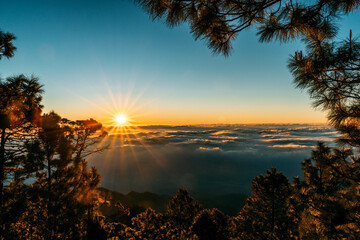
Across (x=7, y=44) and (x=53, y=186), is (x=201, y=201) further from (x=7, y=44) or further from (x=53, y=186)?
(x=7, y=44)

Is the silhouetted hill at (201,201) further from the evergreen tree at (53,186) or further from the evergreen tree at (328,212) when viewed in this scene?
the evergreen tree at (328,212)

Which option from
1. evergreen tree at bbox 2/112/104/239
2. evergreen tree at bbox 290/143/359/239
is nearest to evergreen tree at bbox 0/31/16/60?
evergreen tree at bbox 2/112/104/239

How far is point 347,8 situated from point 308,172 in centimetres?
1224

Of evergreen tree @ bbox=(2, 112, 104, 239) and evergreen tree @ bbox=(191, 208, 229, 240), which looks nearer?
evergreen tree @ bbox=(2, 112, 104, 239)

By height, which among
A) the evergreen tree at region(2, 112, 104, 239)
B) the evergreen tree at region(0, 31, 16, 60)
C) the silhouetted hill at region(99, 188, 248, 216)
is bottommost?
the silhouetted hill at region(99, 188, 248, 216)

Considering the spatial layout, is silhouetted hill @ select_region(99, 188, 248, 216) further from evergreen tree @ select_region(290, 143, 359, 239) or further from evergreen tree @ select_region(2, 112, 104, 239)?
evergreen tree @ select_region(290, 143, 359, 239)

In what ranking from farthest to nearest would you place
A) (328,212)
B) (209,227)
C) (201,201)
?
(201,201)
(209,227)
(328,212)

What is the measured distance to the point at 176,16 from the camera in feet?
11.5

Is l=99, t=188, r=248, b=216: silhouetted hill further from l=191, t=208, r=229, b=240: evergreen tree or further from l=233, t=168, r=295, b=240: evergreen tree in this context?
l=233, t=168, r=295, b=240: evergreen tree

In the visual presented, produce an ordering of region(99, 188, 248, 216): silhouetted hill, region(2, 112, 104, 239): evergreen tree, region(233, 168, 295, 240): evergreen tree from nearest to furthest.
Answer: region(2, 112, 104, 239): evergreen tree
region(233, 168, 295, 240): evergreen tree
region(99, 188, 248, 216): silhouetted hill

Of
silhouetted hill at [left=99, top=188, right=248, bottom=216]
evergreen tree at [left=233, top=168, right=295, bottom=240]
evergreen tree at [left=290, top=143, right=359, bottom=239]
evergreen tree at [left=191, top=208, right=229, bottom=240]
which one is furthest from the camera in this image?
silhouetted hill at [left=99, top=188, right=248, bottom=216]

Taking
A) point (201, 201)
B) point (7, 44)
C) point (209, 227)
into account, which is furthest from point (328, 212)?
point (201, 201)

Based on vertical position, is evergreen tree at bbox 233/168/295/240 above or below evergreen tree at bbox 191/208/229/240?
above

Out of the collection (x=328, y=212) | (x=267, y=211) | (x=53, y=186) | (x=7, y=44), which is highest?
(x=7, y=44)
